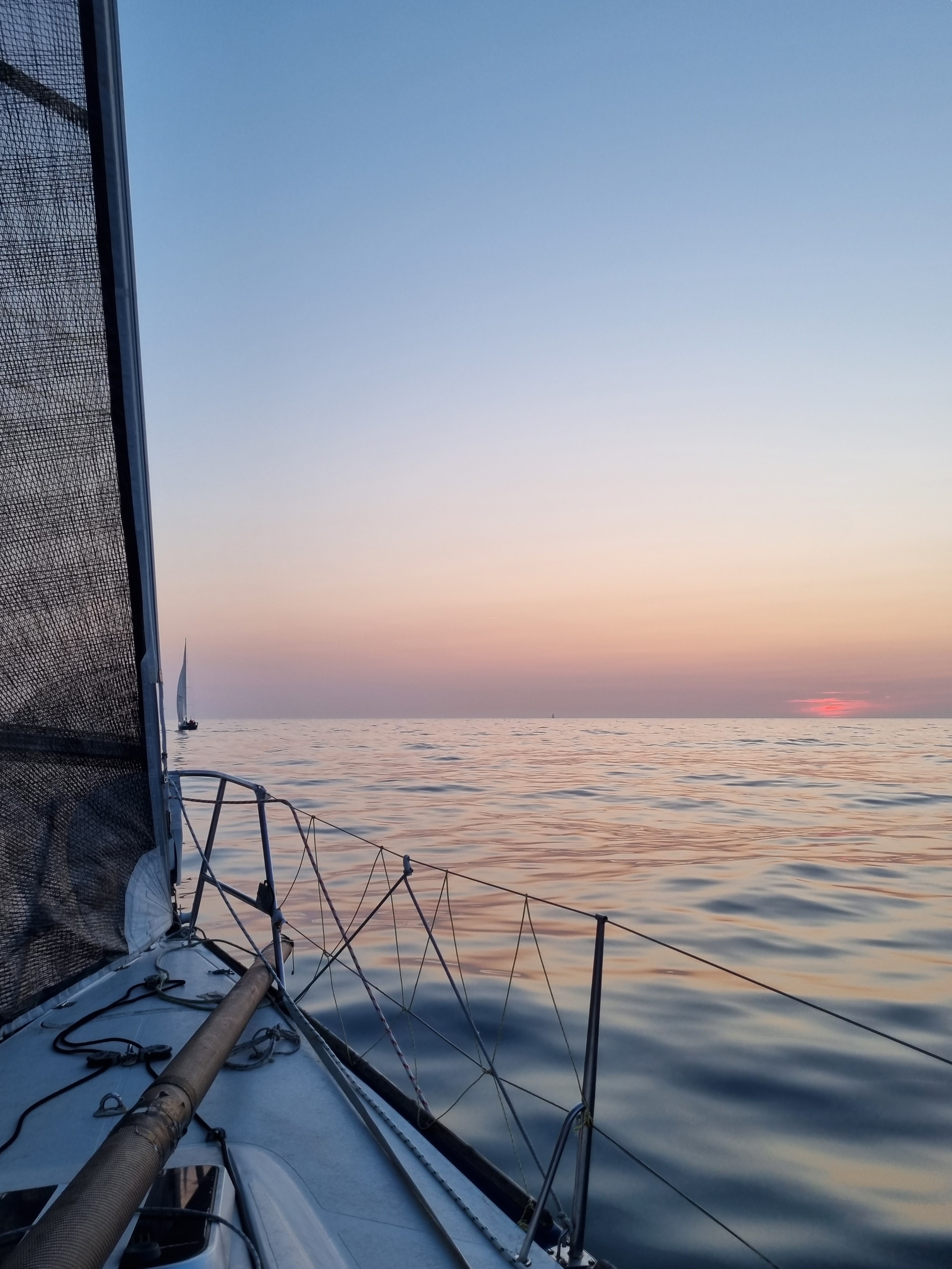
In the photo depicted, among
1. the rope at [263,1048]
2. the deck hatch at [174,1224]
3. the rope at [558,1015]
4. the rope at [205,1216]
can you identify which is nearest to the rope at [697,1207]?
the rope at [558,1015]

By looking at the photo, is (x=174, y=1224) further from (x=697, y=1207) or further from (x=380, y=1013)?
(x=697, y=1207)

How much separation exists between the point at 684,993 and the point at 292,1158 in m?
4.35

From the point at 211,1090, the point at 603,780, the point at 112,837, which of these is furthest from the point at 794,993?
the point at 603,780

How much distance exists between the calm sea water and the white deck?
0.83 m

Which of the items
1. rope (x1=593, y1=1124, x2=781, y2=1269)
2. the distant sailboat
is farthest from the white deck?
the distant sailboat

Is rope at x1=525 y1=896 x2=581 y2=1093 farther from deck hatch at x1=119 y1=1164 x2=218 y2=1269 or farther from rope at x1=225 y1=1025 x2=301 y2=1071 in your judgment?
rope at x1=225 y1=1025 x2=301 y2=1071

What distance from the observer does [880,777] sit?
81.6ft

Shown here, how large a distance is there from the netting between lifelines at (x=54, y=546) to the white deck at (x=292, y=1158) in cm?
55

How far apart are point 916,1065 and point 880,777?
21704 mm

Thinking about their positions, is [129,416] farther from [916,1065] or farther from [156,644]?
[916,1065]

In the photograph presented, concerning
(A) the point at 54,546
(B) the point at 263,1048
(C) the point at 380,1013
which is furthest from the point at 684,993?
(A) the point at 54,546

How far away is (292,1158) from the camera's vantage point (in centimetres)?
310

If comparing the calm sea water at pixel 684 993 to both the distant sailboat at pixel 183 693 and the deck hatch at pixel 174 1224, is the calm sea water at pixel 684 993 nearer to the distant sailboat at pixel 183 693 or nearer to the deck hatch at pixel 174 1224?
the deck hatch at pixel 174 1224

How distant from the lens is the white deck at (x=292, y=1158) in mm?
2539
